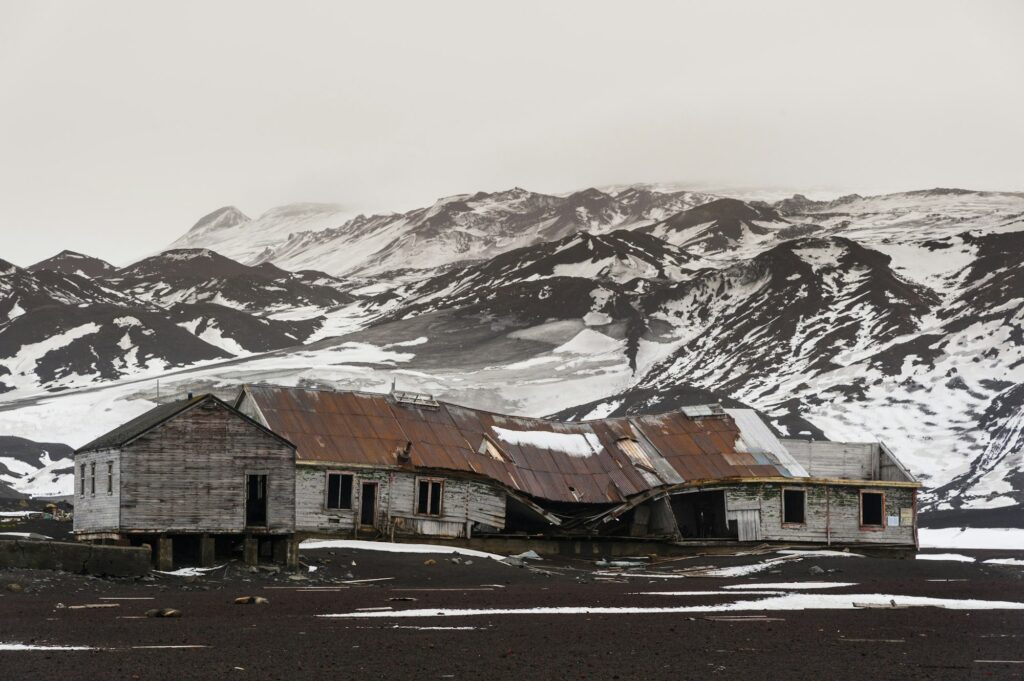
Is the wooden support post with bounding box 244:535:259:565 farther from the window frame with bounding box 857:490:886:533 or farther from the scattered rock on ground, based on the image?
the window frame with bounding box 857:490:886:533

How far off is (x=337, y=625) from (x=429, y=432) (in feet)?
94.5

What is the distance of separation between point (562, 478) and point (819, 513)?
9.17 metres

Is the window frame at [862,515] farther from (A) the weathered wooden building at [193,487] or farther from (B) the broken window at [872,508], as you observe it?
(A) the weathered wooden building at [193,487]

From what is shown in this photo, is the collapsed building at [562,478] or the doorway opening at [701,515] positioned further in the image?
the doorway opening at [701,515]

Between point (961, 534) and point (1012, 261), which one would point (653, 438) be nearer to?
point (961, 534)

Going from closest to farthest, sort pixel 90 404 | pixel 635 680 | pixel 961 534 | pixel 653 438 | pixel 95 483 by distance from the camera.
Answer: pixel 635 680 < pixel 95 483 < pixel 653 438 < pixel 961 534 < pixel 90 404

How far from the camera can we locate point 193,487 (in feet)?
129

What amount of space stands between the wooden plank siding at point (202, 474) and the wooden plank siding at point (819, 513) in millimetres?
20489

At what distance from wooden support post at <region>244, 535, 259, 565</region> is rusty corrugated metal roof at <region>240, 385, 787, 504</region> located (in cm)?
956

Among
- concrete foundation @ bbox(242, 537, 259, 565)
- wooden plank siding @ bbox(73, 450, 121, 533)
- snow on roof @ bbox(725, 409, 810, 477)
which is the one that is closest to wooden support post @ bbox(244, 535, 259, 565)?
concrete foundation @ bbox(242, 537, 259, 565)

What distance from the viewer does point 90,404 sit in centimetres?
16012

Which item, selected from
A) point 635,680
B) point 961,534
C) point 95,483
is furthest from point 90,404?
point 635,680

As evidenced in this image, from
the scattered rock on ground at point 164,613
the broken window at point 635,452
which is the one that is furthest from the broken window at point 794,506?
the scattered rock on ground at point 164,613

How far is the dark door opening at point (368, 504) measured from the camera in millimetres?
50438
